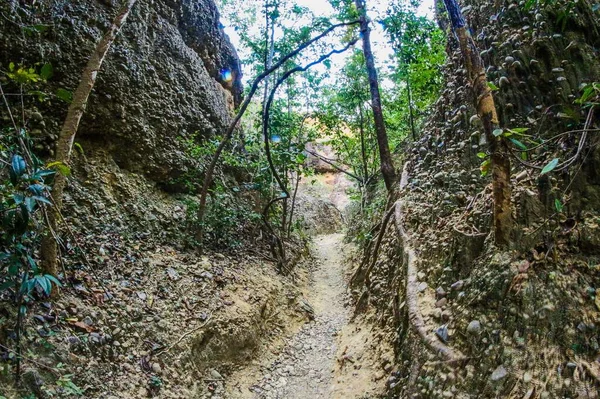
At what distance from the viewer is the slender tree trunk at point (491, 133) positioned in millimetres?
2805

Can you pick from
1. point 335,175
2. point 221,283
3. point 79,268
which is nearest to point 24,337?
point 79,268

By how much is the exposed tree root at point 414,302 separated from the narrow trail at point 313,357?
5.23ft

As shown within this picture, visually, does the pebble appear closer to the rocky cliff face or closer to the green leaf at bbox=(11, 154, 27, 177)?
the green leaf at bbox=(11, 154, 27, 177)

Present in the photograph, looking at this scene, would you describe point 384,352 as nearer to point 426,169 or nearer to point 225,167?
point 426,169

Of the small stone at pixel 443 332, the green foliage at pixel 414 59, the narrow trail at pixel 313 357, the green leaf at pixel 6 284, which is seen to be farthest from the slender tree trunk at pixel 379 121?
the green leaf at pixel 6 284

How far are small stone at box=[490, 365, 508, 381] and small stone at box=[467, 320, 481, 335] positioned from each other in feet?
1.04

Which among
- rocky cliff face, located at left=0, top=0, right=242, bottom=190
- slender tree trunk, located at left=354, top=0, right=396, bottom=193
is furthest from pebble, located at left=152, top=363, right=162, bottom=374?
slender tree trunk, located at left=354, top=0, right=396, bottom=193

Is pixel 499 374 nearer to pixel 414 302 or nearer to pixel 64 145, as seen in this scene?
pixel 414 302

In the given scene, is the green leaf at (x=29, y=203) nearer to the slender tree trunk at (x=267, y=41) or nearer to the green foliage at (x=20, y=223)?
the green foliage at (x=20, y=223)

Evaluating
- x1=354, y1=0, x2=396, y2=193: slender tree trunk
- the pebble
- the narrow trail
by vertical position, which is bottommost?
the narrow trail

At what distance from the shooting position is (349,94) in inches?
486

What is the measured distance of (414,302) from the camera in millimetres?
3605

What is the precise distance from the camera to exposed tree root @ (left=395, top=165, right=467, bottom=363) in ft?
9.45

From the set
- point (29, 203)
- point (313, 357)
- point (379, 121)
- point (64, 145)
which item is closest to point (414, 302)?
point (313, 357)
